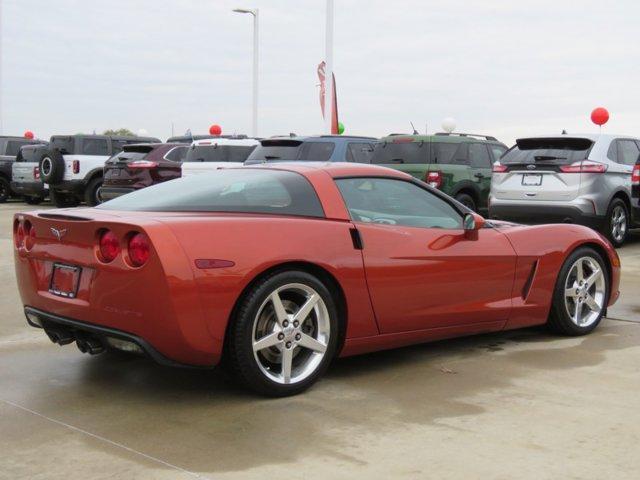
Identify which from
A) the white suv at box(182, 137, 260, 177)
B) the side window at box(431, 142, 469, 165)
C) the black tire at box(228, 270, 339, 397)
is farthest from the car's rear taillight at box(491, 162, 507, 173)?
the black tire at box(228, 270, 339, 397)

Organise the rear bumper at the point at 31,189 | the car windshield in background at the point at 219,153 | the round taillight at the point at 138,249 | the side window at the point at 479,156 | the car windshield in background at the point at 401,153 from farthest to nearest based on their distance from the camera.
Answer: the rear bumper at the point at 31,189
the car windshield in background at the point at 219,153
the side window at the point at 479,156
the car windshield in background at the point at 401,153
the round taillight at the point at 138,249

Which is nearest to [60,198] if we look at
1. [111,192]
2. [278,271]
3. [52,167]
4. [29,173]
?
[52,167]

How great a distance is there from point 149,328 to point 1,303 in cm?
382

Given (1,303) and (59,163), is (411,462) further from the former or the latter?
(59,163)

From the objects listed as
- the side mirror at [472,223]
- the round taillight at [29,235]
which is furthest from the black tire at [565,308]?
the round taillight at [29,235]

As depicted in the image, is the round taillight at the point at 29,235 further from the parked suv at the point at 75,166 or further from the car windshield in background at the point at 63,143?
the car windshield in background at the point at 63,143

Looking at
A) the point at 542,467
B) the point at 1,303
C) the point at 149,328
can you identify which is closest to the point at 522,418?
the point at 542,467

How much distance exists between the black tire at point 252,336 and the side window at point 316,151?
28.0 ft

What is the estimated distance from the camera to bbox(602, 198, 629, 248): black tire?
11378 mm

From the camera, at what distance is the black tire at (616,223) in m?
11.4

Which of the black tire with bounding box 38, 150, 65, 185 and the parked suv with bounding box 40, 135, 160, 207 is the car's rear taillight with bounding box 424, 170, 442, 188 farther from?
the black tire with bounding box 38, 150, 65, 185

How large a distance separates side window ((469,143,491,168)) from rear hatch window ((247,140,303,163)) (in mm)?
2792

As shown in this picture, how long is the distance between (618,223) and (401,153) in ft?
11.1

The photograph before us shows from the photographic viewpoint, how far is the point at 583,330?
5.95m
